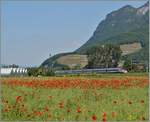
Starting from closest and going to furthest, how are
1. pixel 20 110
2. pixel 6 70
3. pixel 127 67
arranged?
pixel 20 110 → pixel 6 70 → pixel 127 67

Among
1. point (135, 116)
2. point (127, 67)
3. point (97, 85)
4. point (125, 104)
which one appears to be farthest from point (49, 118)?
point (127, 67)

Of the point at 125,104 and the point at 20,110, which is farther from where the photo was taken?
the point at 125,104

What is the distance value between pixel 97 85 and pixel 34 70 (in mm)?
44801

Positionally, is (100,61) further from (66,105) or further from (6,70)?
(66,105)

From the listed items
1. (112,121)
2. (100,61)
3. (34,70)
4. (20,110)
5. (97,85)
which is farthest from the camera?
(100,61)

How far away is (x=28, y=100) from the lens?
37.4ft

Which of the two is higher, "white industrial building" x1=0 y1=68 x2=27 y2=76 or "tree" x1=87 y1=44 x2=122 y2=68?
"tree" x1=87 y1=44 x2=122 y2=68

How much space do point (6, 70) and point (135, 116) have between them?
59184 millimetres

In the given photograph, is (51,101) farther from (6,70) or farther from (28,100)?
(6,70)

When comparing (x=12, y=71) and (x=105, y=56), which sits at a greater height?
(x=105, y=56)

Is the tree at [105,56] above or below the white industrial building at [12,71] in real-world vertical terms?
above

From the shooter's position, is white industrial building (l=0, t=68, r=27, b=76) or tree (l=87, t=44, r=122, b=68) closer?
white industrial building (l=0, t=68, r=27, b=76)

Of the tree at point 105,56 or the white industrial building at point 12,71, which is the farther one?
the tree at point 105,56

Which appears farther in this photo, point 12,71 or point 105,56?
point 105,56
